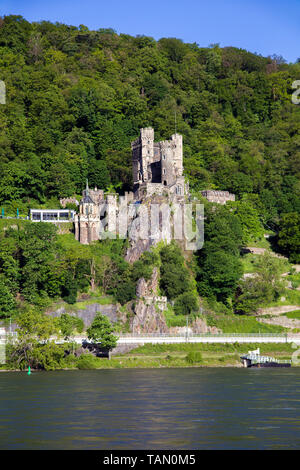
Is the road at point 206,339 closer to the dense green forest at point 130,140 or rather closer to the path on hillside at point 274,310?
Result: the dense green forest at point 130,140

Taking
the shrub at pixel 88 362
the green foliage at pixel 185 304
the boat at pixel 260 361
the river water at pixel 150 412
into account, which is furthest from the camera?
the green foliage at pixel 185 304

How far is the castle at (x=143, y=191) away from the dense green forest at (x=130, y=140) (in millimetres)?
3442

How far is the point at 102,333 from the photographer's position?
254 ft

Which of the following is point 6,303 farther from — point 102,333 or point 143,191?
point 143,191

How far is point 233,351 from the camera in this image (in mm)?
82375

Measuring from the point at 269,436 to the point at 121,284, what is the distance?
54976 millimetres

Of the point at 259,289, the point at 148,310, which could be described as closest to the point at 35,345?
the point at 148,310

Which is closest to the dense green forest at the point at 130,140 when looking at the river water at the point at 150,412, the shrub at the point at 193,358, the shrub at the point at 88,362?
the shrub at the point at 193,358

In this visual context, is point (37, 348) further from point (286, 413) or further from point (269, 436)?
point (269, 436)

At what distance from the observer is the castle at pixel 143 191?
101m

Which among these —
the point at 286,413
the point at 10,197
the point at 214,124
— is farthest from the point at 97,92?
the point at 286,413

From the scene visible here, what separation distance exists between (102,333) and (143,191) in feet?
108

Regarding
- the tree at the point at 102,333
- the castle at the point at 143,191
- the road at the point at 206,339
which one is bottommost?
the road at the point at 206,339

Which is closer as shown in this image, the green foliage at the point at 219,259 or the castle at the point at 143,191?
the green foliage at the point at 219,259
